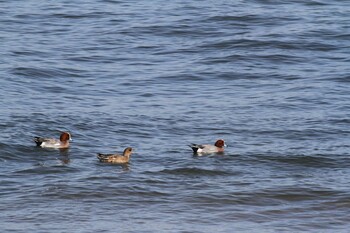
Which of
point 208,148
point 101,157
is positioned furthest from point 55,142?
point 208,148

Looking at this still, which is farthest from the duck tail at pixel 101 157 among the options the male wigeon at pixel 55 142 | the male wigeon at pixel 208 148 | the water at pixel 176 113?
the male wigeon at pixel 208 148

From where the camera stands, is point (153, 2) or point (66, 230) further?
point (153, 2)

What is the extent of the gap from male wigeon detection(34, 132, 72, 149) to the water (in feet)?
0.64

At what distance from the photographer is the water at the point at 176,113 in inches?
476

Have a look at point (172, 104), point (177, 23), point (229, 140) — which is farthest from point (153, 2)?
point (229, 140)

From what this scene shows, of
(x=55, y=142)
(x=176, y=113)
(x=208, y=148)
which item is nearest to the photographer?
(x=208, y=148)

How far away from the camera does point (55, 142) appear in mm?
15195

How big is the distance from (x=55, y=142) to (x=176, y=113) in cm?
280

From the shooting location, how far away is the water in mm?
12094

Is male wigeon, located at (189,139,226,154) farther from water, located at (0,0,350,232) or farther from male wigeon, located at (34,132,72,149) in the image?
male wigeon, located at (34,132,72,149)

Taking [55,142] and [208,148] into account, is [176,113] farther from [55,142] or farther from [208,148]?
[55,142]

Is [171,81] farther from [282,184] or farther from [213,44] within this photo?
[282,184]

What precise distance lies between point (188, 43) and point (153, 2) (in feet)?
15.6

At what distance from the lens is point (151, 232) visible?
11062 mm
